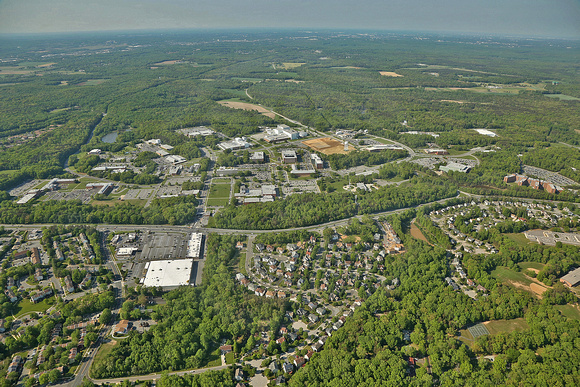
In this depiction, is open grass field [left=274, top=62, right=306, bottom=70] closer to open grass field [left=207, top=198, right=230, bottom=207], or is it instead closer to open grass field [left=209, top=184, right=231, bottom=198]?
open grass field [left=209, top=184, right=231, bottom=198]

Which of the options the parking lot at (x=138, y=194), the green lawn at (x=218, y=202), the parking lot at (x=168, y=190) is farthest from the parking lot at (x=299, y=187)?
the parking lot at (x=138, y=194)

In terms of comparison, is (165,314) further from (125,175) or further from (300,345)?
(125,175)

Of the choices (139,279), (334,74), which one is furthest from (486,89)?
(139,279)

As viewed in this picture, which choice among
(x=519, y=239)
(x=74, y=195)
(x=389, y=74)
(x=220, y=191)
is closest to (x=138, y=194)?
(x=74, y=195)

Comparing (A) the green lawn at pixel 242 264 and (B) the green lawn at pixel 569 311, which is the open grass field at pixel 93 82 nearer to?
(A) the green lawn at pixel 242 264

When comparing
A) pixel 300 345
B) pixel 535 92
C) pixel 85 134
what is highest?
pixel 535 92

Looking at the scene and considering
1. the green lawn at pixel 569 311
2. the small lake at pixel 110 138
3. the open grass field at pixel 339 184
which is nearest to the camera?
the green lawn at pixel 569 311
